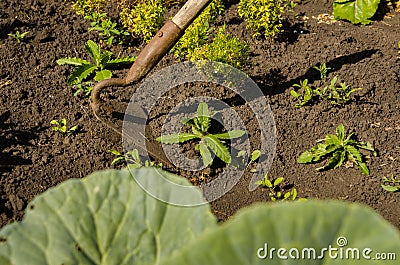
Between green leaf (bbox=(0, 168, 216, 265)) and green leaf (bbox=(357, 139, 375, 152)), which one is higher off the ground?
green leaf (bbox=(0, 168, 216, 265))

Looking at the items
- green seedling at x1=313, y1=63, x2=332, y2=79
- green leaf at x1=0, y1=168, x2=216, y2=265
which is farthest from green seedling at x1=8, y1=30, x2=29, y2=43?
green leaf at x1=0, y1=168, x2=216, y2=265

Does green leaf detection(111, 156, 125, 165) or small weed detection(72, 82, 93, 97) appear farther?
small weed detection(72, 82, 93, 97)

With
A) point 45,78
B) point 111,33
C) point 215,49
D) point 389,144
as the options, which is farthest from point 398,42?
point 45,78

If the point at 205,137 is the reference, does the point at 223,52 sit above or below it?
above

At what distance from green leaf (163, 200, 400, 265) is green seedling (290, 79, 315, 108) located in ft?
8.96

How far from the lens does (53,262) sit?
1.30 meters

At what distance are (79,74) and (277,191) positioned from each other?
144 centimetres

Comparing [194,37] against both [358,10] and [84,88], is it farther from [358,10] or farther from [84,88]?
[358,10]

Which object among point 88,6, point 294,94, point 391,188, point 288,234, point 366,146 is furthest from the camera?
point 88,6

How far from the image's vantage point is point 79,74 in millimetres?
3689

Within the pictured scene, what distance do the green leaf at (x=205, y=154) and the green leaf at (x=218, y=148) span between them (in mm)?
31

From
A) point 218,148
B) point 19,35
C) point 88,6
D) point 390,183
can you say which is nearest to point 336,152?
point 390,183

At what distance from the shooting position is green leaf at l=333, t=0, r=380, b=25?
4.25 meters

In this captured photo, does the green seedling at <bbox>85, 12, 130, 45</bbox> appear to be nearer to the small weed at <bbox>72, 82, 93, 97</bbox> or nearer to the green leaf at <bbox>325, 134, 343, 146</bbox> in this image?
the small weed at <bbox>72, 82, 93, 97</bbox>
